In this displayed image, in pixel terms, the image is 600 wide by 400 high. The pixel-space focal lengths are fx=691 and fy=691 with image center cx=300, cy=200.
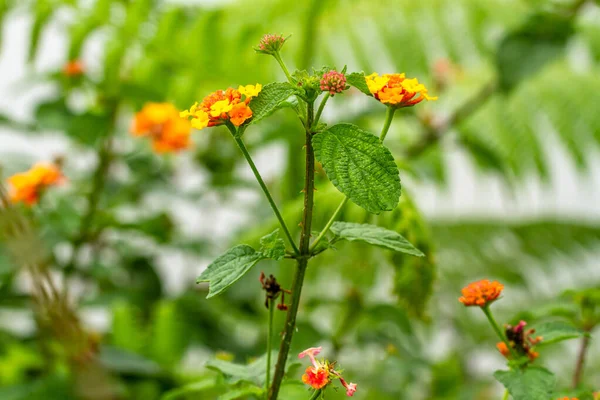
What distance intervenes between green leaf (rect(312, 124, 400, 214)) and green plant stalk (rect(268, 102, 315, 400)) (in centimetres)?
1

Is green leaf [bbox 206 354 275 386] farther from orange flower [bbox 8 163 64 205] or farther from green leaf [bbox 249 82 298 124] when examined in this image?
orange flower [bbox 8 163 64 205]

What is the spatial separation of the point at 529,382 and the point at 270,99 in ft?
0.63

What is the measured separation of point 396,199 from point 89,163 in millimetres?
816

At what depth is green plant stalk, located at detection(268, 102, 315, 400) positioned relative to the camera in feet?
1.06

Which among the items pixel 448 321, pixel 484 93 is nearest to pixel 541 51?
pixel 484 93

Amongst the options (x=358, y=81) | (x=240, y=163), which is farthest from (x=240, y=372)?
(x=240, y=163)

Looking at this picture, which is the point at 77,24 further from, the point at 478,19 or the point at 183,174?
the point at 478,19

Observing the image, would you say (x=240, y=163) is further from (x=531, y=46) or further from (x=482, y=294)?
(x=482, y=294)

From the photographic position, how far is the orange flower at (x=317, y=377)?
32 centimetres

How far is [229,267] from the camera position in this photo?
0.32 meters

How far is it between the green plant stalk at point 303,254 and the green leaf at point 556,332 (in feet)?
0.49

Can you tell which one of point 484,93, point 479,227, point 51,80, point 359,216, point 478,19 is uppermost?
point 478,19

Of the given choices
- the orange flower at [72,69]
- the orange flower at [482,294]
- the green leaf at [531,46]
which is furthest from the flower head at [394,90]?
the orange flower at [72,69]

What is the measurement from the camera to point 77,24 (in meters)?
1.00
